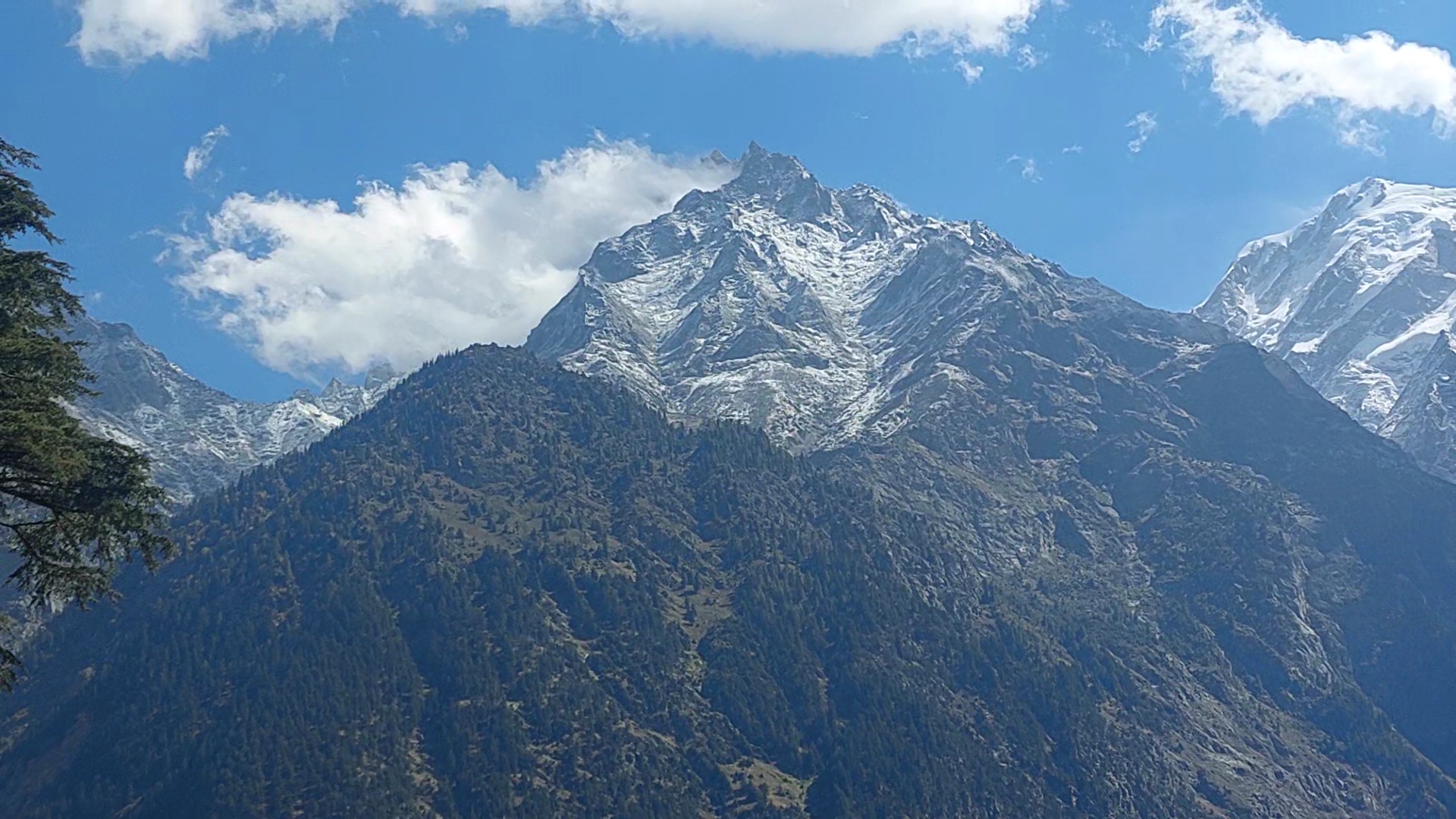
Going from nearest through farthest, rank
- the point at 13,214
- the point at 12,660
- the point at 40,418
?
the point at 40,418, the point at 12,660, the point at 13,214

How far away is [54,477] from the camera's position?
4638 centimetres

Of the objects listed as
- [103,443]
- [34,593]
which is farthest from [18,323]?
[34,593]

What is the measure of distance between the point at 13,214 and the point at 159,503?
46.2 ft

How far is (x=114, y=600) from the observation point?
50.8m

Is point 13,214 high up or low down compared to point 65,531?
up

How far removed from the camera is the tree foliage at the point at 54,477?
4606 centimetres

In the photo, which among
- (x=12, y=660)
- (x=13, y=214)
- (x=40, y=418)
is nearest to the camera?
(x=40, y=418)

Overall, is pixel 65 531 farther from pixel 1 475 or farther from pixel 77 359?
pixel 77 359

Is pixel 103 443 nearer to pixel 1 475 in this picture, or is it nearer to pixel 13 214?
pixel 1 475

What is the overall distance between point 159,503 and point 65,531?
4.97 metres

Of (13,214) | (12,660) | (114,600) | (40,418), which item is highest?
(13,214)

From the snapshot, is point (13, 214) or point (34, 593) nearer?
point (34, 593)

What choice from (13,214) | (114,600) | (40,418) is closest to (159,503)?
(114,600)

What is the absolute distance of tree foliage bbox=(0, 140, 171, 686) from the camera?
46.1 meters
